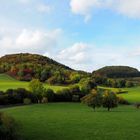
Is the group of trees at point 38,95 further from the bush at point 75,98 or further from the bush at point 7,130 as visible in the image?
the bush at point 7,130

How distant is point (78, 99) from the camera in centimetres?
14650

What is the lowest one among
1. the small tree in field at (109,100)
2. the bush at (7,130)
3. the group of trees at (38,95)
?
the bush at (7,130)

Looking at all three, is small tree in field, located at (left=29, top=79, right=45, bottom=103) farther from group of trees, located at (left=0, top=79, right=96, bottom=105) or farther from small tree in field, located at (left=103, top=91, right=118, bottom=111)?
small tree in field, located at (left=103, top=91, right=118, bottom=111)

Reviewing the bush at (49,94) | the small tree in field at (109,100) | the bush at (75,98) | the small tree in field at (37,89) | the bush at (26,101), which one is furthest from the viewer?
the bush at (75,98)

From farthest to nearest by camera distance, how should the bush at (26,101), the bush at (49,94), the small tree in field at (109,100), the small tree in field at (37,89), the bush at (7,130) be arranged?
the bush at (49,94) → the small tree in field at (37,89) → the bush at (26,101) → the small tree in field at (109,100) → the bush at (7,130)

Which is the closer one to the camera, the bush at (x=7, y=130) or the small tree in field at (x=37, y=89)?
the bush at (x=7, y=130)

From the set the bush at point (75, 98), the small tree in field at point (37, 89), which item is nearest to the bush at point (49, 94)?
the small tree in field at point (37, 89)

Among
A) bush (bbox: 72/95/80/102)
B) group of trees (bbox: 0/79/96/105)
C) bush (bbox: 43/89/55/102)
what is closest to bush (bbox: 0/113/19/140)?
group of trees (bbox: 0/79/96/105)

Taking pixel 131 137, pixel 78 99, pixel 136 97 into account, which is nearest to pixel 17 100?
pixel 78 99

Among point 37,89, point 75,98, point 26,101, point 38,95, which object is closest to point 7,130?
point 26,101

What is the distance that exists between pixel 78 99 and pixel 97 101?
4197 cm

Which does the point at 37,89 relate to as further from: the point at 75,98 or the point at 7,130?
the point at 7,130

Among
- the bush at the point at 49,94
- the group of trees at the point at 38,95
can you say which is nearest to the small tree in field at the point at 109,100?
the group of trees at the point at 38,95

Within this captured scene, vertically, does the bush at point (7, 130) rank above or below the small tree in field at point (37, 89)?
below
